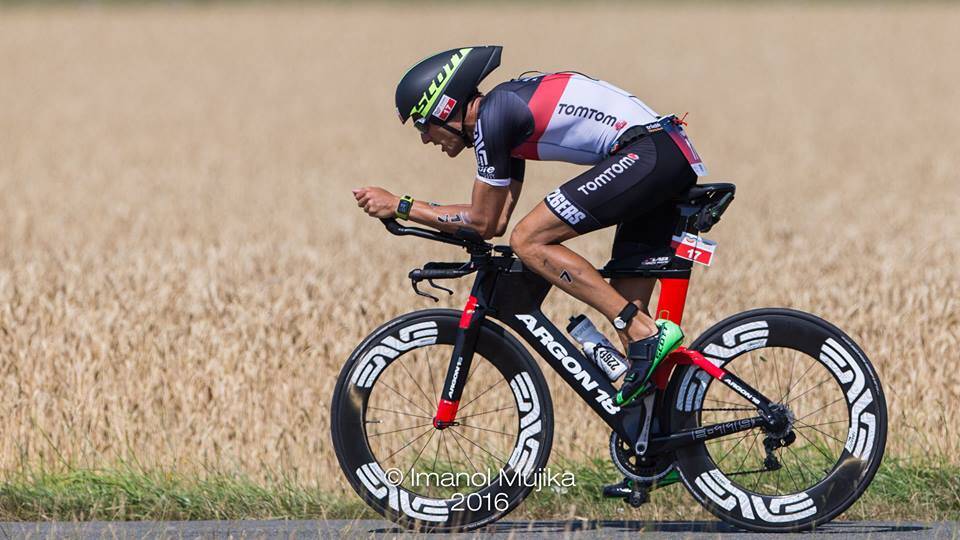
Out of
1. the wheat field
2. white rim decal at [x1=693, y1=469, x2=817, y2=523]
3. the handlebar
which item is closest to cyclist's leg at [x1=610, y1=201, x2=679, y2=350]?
the handlebar

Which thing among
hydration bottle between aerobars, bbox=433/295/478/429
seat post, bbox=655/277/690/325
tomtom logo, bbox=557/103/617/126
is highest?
tomtom logo, bbox=557/103/617/126

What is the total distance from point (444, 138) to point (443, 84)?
0.26 meters

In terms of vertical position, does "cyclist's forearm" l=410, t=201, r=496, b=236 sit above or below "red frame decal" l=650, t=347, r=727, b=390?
above

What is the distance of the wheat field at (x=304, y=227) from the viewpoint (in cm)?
820

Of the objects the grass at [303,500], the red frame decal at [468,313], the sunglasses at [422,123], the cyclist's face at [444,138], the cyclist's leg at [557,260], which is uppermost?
the sunglasses at [422,123]

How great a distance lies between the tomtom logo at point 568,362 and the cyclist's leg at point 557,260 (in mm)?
270

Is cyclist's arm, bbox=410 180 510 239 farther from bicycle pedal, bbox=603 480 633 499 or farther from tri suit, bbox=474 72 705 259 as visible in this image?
bicycle pedal, bbox=603 480 633 499

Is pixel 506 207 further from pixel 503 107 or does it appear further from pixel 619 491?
pixel 619 491

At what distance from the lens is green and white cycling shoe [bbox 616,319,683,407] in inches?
238

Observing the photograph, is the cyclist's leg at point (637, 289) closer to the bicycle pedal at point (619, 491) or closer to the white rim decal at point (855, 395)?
the bicycle pedal at point (619, 491)

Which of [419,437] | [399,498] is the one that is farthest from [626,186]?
[399,498]

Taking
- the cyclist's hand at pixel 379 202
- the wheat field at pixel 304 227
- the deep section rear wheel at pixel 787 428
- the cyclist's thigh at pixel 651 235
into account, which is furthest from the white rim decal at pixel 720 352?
the wheat field at pixel 304 227

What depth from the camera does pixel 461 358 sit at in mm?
6242

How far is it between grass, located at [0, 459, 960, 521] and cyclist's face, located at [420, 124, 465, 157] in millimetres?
1634
